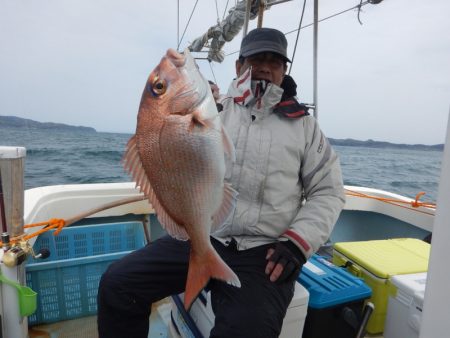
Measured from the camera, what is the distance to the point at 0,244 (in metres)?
1.89

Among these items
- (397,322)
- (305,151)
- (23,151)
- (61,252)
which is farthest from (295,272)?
(61,252)

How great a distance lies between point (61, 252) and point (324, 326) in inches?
91.4

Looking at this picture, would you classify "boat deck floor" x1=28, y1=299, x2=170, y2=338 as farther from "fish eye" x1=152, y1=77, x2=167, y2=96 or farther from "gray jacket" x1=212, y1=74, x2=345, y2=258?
"fish eye" x1=152, y1=77, x2=167, y2=96

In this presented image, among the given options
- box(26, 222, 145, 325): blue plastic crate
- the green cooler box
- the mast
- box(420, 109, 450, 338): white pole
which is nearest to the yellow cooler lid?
the green cooler box

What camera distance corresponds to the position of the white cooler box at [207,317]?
170 cm

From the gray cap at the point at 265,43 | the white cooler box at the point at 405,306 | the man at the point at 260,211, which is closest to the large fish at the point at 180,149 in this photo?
the man at the point at 260,211

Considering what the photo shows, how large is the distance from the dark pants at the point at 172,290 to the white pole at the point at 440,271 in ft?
2.99

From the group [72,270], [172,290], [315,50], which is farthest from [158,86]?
[315,50]

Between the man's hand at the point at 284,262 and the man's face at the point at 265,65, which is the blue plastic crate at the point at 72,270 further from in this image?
the man's face at the point at 265,65

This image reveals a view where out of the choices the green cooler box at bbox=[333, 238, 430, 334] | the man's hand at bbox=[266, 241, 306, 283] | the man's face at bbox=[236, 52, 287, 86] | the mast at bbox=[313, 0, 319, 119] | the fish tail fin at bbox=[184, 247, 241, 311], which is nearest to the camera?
the fish tail fin at bbox=[184, 247, 241, 311]

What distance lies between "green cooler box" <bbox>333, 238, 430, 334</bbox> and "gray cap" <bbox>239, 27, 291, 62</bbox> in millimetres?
1591

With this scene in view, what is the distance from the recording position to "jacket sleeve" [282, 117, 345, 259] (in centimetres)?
172

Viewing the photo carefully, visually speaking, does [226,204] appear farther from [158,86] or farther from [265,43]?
[265,43]

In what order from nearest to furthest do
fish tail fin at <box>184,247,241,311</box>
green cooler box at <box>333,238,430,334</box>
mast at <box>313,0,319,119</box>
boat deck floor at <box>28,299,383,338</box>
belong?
fish tail fin at <box>184,247,241,311</box>
green cooler box at <box>333,238,430,334</box>
boat deck floor at <box>28,299,383,338</box>
mast at <box>313,0,319,119</box>
